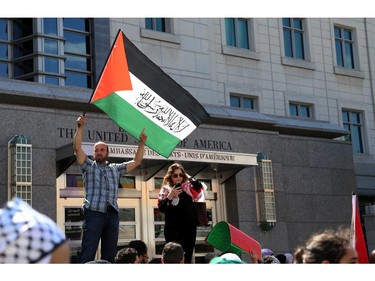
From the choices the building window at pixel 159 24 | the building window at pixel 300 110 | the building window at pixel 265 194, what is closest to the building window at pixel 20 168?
the building window at pixel 265 194

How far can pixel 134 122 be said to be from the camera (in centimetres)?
955

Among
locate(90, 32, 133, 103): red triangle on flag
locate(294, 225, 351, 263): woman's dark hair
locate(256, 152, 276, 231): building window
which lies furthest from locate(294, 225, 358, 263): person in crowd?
locate(256, 152, 276, 231): building window

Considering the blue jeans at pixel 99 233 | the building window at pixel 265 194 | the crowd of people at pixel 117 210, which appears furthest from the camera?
the building window at pixel 265 194

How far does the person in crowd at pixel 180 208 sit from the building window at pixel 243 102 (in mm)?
11714

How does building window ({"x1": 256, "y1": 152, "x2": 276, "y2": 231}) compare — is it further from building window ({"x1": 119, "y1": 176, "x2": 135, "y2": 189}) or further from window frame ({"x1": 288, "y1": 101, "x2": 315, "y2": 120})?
window frame ({"x1": 288, "y1": 101, "x2": 315, "y2": 120})

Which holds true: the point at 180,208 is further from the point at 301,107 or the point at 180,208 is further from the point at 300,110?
the point at 301,107

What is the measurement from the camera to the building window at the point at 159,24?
774 inches

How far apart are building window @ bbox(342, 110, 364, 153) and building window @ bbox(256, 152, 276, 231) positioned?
22.0 ft

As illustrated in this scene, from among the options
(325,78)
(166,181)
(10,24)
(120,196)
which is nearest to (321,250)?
(166,181)

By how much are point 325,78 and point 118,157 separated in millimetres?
10773

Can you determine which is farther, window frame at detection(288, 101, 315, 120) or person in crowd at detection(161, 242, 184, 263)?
window frame at detection(288, 101, 315, 120)

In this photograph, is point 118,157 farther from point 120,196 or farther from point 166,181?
point 166,181

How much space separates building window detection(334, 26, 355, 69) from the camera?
24297 mm

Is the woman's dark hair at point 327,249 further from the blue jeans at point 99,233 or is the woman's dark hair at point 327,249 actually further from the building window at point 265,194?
the building window at point 265,194
